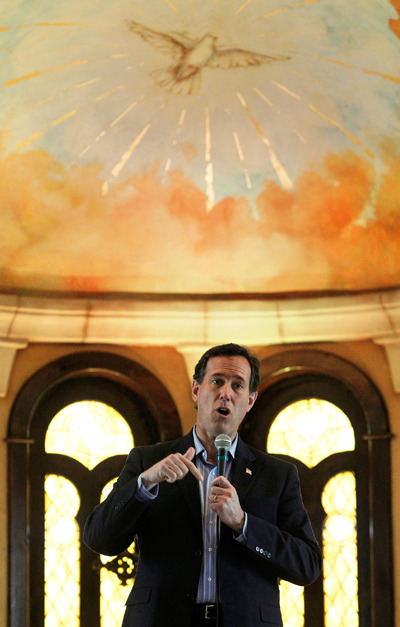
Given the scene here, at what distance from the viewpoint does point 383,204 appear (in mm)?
6371

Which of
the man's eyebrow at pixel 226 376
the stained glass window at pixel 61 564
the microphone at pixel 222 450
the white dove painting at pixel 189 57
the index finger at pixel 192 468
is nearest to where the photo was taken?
the index finger at pixel 192 468

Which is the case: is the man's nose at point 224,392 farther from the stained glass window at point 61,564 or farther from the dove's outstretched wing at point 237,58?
the stained glass window at point 61,564

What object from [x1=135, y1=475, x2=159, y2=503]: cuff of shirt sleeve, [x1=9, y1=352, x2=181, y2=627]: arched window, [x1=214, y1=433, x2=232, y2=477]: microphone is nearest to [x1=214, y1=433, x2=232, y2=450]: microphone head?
[x1=214, y1=433, x2=232, y2=477]: microphone

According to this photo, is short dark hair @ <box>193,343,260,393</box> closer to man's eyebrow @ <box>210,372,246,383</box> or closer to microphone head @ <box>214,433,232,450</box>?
man's eyebrow @ <box>210,372,246,383</box>

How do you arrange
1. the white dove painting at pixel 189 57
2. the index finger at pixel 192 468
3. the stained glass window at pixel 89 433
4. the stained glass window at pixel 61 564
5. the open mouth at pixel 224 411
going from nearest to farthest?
1. the index finger at pixel 192 468
2. the open mouth at pixel 224 411
3. the white dove painting at pixel 189 57
4. the stained glass window at pixel 61 564
5. the stained glass window at pixel 89 433

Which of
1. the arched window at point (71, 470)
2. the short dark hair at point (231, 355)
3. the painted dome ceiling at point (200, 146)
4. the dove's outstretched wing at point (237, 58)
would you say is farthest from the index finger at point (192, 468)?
the arched window at point (71, 470)

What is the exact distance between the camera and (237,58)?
5.51 metres

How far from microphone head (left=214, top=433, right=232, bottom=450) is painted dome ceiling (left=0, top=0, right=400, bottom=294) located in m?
3.13

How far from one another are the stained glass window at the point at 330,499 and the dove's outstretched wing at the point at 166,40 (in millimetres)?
2833

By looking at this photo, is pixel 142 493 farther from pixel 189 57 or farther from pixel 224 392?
pixel 189 57

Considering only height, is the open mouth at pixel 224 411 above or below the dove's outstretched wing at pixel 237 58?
below

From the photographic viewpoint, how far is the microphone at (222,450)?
254 centimetres

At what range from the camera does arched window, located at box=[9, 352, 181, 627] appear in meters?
6.59

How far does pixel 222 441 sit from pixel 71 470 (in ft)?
14.6
